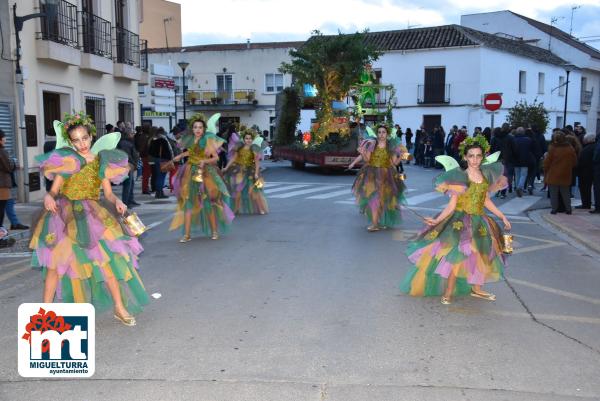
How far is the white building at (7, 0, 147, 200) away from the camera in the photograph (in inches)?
548

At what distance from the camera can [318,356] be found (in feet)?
14.5

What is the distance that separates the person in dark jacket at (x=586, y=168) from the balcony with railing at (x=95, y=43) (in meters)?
12.7

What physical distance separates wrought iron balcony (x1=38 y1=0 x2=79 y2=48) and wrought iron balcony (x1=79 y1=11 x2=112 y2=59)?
0.46 meters

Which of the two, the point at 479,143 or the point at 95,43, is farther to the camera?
the point at 95,43

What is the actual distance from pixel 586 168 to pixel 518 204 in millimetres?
1746

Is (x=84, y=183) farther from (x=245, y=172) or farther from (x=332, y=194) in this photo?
(x=332, y=194)

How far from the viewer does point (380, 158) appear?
9.80 m

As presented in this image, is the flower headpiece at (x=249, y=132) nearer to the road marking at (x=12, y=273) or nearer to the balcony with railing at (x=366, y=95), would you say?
the road marking at (x=12, y=273)

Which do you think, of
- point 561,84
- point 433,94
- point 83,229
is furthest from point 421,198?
point 561,84

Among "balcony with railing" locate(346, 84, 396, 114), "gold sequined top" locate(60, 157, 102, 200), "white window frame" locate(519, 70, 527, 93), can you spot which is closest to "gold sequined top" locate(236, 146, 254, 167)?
"gold sequined top" locate(60, 157, 102, 200)

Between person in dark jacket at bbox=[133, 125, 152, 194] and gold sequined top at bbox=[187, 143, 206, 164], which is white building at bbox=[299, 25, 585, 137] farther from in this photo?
gold sequined top at bbox=[187, 143, 206, 164]

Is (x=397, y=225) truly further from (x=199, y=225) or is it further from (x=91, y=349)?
(x=91, y=349)

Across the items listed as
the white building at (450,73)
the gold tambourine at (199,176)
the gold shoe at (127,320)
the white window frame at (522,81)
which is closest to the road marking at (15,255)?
the gold tambourine at (199,176)

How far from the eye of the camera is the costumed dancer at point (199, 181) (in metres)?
8.80
